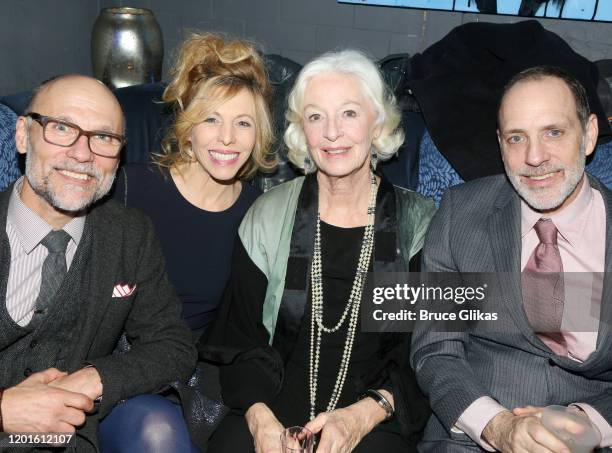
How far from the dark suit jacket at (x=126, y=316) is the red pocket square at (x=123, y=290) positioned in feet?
0.04

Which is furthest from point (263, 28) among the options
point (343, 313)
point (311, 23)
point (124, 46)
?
point (343, 313)

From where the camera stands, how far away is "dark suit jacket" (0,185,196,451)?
1807 mm

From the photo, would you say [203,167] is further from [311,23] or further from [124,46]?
[311,23]

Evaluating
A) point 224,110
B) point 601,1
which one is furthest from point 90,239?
point 601,1

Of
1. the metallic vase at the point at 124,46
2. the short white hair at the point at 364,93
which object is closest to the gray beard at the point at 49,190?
the short white hair at the point at 364,93

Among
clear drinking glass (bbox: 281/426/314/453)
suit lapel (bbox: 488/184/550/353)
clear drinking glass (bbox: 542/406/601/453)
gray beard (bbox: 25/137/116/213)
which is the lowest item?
clear drinking glass (bbox: 281/426/314/453)

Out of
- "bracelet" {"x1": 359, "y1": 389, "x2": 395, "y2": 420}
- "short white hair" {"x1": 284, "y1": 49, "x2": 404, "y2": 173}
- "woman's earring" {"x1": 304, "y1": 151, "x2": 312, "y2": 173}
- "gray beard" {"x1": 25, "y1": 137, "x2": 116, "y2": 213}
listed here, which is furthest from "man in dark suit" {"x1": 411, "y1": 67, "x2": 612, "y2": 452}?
"gray beard" {"x1": 25, "y1": 137, "x2": 116, "y2": 213}

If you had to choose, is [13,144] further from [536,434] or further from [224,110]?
[536,434]

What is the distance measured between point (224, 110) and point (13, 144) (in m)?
0.73

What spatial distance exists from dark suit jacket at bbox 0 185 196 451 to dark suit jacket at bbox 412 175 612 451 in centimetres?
75

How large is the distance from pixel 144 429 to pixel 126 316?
39 cm

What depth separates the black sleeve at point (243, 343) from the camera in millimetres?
2006

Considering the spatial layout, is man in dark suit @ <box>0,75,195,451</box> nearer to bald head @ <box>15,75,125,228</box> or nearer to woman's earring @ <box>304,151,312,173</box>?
bald head @ <box>15,75,125,228</box>

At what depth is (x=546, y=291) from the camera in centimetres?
187
